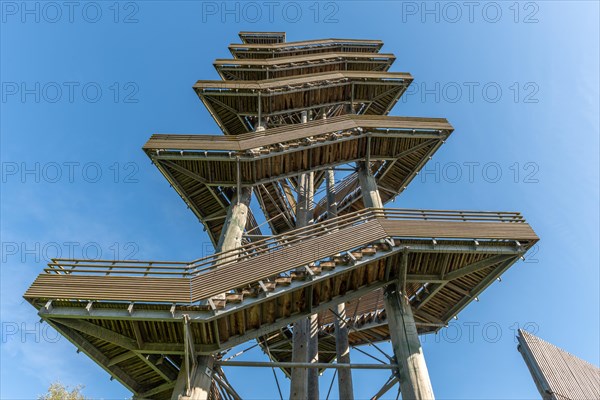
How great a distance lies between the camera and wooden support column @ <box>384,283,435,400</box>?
11008mm

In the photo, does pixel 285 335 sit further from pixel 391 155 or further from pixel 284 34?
pixel 284 34

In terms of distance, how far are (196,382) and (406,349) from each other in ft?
20.0

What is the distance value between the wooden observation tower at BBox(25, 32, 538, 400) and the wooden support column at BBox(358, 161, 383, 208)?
0.08 m

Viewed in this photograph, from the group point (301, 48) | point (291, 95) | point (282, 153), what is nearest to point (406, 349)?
point (282, 153)

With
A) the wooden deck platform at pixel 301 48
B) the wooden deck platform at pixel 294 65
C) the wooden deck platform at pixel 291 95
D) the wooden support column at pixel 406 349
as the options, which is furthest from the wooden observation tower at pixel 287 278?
the wooden deck platform at pixel 301 48

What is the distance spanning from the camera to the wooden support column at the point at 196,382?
1074cm

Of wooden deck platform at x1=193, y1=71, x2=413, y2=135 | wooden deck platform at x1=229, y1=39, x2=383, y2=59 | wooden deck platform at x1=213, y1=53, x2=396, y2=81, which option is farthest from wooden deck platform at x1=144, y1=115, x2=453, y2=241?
wooden deck platform at x1=229, y1=39, x2=383, y2=59

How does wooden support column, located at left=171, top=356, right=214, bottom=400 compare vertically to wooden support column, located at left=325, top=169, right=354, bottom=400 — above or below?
below

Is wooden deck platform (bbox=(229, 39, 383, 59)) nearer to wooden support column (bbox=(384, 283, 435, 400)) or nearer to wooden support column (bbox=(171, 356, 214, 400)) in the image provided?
wooden support column (bbox=(384, 283, 435, 400))

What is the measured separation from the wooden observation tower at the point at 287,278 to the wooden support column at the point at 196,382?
38 millimetres

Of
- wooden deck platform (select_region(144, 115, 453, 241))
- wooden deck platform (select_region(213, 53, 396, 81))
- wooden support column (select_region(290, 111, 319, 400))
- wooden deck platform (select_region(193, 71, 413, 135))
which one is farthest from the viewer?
wooden deck platform (select_region(213, 53, 396, 81))

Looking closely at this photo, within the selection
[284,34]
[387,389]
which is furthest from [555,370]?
[284,34]

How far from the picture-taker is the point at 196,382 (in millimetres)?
11039

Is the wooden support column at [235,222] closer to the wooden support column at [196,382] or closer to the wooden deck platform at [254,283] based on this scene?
the wooden deck platform at [254,283]
